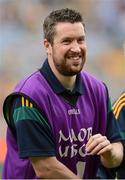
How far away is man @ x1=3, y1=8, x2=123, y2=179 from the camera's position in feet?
5.32

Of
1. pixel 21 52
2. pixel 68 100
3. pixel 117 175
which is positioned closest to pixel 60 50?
pixel 68 100

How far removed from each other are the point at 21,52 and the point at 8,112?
2.22 meters

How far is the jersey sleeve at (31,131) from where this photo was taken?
1.62 m

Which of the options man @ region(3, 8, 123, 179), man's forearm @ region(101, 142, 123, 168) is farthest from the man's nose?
man's forearm @ region(101, 142, 123, 168)

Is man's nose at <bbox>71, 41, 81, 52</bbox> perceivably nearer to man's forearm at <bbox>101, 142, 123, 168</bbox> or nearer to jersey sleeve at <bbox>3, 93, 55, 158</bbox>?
jersey sleeve at <bbox>3, 93, 55, 158</bbox>

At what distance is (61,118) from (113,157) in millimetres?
241

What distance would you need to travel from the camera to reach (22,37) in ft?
12.9

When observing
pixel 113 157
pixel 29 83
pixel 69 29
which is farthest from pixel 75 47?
pixel 113 157

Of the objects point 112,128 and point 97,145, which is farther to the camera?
point 112,128

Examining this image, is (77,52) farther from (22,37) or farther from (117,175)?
(22,37)

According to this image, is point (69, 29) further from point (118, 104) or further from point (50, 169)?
point (50, 169)

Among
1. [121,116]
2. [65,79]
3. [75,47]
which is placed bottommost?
[121,116]

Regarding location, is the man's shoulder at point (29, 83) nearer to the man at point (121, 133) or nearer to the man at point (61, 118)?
the man at point (61, 118)

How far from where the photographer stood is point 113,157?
1.74m
